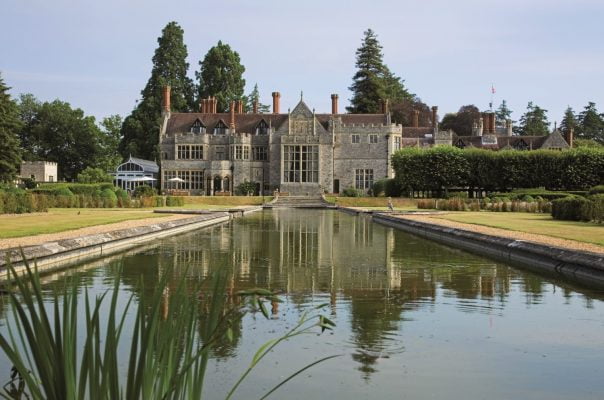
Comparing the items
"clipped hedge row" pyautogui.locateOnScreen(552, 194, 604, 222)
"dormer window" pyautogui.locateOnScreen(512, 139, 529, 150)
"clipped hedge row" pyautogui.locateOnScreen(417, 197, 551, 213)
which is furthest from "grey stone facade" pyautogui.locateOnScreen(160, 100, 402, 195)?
"clipped hedge row" pyautogui.locateOnScreen(552, 194, 604, 222)

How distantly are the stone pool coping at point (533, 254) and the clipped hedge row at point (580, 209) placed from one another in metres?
6.97

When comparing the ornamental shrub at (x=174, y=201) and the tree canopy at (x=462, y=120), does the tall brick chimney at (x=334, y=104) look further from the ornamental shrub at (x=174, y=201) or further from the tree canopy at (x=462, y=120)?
the tree canopy at (x=462, y=120)

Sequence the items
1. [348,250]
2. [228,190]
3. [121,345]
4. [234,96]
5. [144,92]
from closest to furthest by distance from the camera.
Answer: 1. [121,345]
2. [348,250]
3. [228,190]
4. [144,92]
5. [234,96]

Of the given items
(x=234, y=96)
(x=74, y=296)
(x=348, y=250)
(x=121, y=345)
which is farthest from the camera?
(x=234, y=96)

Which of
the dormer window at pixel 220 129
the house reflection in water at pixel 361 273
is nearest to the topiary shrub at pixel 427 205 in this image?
the house reflection in water at pixel 361 273

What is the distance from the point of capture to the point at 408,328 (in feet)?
22.6

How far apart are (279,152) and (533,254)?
51.0 meters

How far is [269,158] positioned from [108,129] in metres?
32.6

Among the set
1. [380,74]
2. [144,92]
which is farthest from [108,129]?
[380,74]

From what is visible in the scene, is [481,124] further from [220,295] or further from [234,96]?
[220,295]

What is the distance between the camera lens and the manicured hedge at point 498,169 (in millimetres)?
48000

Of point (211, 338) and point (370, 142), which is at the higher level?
point (370, 142)

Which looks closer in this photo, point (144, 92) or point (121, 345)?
point (121, 345)

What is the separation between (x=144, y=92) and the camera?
71.7 meters
